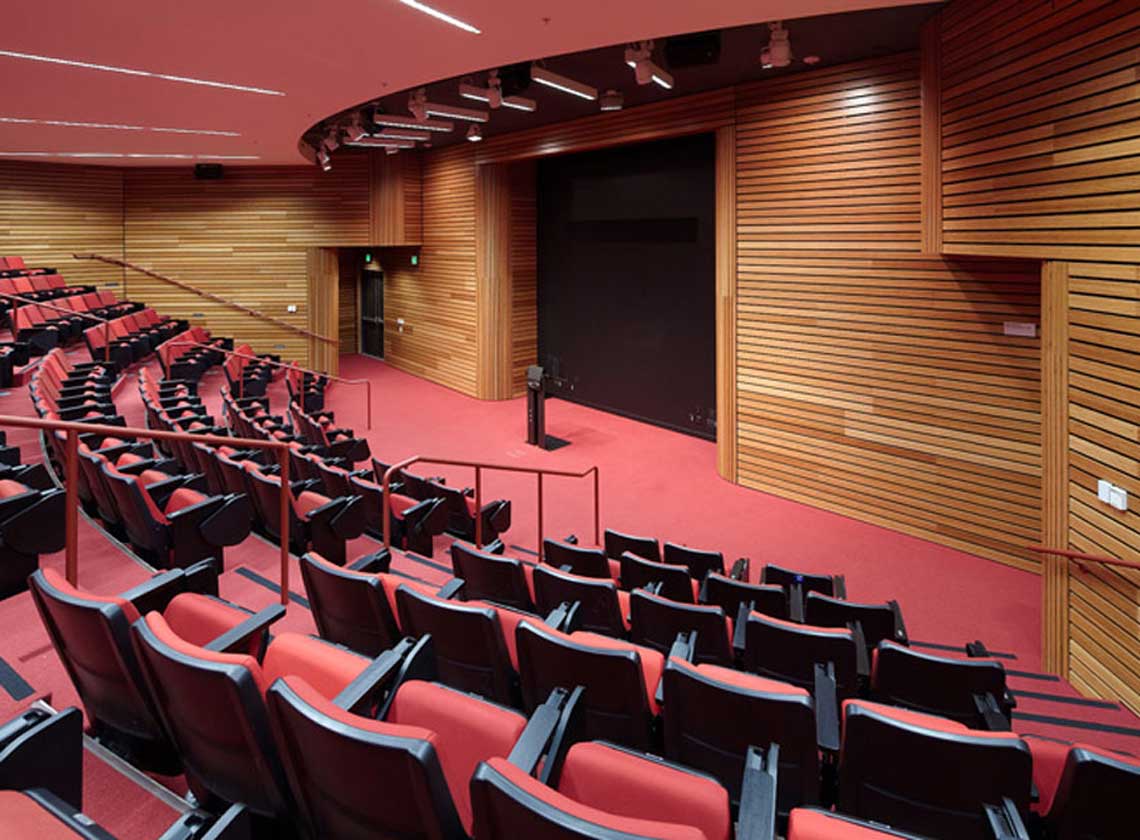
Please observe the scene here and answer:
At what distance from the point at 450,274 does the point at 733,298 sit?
24.2 feet

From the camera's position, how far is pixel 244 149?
43.8 feet

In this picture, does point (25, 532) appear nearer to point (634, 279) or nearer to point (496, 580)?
point (496, 580)

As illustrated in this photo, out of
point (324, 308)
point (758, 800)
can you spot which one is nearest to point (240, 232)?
point (324, 308)

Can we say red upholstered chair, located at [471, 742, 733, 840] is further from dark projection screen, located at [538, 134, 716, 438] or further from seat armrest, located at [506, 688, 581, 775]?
dark projection screen, located at [538, 134, 716, 438]

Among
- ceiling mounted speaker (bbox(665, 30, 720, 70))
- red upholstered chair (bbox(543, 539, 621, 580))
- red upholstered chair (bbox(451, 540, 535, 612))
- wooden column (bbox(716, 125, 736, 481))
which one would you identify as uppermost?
ceiling mounted speaker (bbox(665, 30, 720, 70))

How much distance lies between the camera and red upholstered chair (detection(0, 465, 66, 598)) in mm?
3535

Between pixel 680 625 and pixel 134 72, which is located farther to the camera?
pixel 134 72

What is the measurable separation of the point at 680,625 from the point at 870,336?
566cm

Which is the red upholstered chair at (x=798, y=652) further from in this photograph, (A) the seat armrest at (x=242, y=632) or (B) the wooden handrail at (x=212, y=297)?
(B) the wooden handrail at (x=212, y=297)

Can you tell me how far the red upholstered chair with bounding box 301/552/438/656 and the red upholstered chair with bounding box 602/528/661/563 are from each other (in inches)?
119

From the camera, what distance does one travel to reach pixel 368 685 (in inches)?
83.8

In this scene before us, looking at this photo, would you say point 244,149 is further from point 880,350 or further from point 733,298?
point 880,350

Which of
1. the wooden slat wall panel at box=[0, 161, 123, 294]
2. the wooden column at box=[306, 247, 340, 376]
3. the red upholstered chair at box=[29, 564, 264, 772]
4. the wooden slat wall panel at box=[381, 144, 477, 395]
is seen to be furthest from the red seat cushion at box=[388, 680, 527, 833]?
the wooden slat wall panel at box=[0, 161, 123, 294]

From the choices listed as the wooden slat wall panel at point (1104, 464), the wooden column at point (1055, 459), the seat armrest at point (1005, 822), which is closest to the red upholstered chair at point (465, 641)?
the seat armrest at point (1005, 822)
